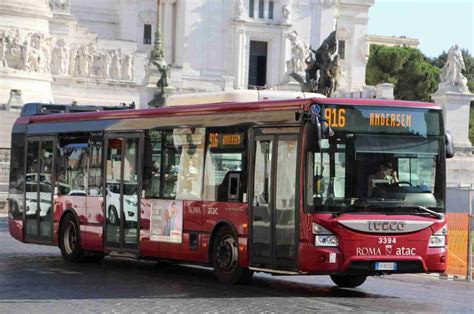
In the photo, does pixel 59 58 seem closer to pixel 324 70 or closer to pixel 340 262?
pixel 324 70

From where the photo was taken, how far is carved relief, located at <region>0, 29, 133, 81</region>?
58.5 metres

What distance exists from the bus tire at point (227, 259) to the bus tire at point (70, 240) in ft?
11.7

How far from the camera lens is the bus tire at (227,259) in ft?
51.9

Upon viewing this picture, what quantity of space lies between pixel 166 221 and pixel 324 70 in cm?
2957

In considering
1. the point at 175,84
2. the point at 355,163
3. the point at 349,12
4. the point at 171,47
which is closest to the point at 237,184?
the point at 355,163

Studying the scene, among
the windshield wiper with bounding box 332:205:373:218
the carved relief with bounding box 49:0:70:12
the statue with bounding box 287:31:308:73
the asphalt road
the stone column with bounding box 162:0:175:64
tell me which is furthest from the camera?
the stone column with bounding box 162:0:175:64

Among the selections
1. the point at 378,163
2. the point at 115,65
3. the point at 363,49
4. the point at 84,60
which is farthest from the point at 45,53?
the point at 378,163

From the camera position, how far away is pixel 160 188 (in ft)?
57.0

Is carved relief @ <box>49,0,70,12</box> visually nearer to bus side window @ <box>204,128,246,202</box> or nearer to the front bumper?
bus side window @ <box>204,128,246,202</box>

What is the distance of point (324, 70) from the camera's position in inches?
1820

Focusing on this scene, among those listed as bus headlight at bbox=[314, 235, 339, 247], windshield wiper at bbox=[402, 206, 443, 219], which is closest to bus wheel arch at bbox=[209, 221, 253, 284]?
bus headlight at bbox=[314, 235, 339, 247]

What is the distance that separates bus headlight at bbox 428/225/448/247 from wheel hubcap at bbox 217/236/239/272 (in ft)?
7.43

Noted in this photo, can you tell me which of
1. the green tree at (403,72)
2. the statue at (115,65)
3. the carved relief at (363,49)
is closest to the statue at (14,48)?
the statue at (115,65)

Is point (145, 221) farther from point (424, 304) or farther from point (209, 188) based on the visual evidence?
point (424, 304)
